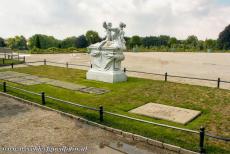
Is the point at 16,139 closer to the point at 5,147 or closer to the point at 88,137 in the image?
the point at 5,147

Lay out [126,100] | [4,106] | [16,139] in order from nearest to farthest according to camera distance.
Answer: [16,139], [4,106], [126,100]

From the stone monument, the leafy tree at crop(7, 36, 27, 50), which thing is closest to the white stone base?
the stone monument

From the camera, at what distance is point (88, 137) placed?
802cm

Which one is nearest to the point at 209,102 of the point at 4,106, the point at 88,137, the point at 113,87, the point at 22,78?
the point at 113,87

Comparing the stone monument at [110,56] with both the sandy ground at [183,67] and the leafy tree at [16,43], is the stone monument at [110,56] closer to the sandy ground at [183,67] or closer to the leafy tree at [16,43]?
the sandy ground at [183,67]

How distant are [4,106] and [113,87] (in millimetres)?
6088

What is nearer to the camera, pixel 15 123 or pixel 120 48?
pixel 15 123

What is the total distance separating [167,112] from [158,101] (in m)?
1.76

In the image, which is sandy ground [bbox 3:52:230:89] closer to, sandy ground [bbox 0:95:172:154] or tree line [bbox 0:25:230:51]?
sandy ground [bbox 0:95:172:154]

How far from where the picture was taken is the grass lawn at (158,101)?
312 inches

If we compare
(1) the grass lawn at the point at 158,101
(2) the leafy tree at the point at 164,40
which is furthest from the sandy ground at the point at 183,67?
(2) the leafy tree at the point at 164,40

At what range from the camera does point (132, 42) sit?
85375 mm

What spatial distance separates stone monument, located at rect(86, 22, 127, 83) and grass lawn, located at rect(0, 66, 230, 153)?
71 cm

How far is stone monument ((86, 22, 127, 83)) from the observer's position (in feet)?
53.4
